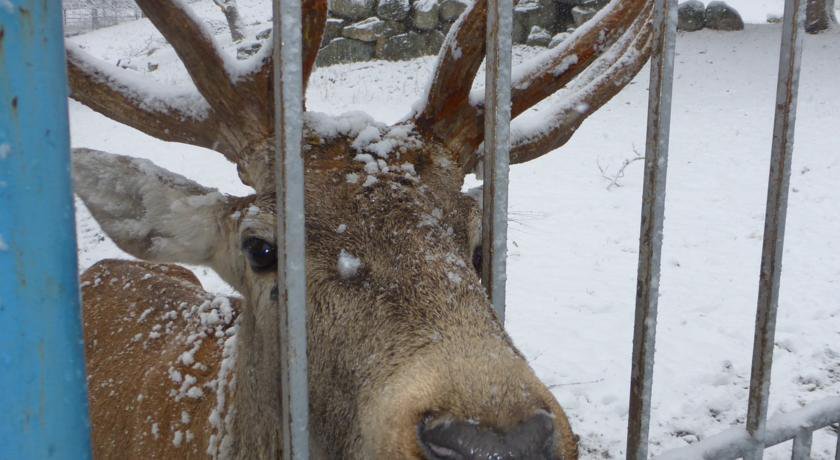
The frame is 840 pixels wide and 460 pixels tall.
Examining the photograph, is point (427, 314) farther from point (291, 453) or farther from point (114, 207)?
point (114, 207)

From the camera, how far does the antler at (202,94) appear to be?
6.95 ft

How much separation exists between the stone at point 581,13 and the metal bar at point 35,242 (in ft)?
53.9

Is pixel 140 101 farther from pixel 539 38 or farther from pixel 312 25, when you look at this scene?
pixel 539 38

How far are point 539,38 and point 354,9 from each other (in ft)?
14.4

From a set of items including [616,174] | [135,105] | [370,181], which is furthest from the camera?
[616,174]

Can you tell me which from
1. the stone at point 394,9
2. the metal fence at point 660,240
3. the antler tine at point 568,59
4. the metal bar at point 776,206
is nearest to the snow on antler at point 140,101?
the antler tine at point 568,59

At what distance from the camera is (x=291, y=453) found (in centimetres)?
156

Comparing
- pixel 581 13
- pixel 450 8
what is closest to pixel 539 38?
pixel 581 13

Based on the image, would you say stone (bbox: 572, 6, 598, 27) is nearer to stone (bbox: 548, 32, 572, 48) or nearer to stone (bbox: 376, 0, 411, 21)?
stone (bbox: 548, 32, 572, 48)

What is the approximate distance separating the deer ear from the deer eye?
11.5 inches

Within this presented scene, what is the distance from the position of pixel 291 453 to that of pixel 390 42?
625 inches

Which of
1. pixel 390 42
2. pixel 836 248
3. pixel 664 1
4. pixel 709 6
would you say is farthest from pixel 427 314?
pixel 709 6

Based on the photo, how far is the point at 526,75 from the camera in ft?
7.99

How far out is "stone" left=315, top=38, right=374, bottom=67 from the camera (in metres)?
16.6
